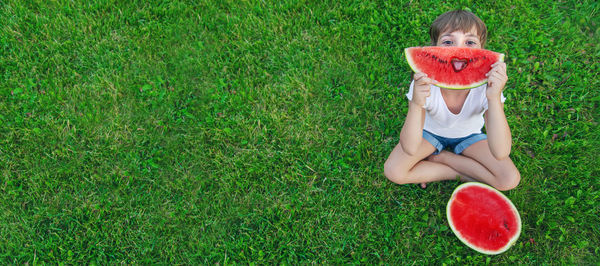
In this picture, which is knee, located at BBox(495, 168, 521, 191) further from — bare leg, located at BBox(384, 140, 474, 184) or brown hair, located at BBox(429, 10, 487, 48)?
brown hair, located at BBox(429, 10, 487, 48)

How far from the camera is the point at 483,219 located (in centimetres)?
330

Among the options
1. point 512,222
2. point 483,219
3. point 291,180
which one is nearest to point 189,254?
point 291,180

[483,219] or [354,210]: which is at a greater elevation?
[483,219]

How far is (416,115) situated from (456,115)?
0.35 metres

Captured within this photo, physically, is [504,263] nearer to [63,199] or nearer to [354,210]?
[354,210]

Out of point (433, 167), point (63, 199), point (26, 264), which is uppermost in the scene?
point (433, 167)

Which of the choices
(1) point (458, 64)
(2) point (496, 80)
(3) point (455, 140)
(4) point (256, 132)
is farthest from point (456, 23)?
(4) point (256, 132)

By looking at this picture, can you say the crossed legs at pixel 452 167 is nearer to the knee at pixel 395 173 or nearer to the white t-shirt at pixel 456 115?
the knee at pixel 395 173

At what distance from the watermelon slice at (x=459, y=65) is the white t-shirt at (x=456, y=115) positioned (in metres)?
0.19

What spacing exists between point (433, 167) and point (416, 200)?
0.32 m

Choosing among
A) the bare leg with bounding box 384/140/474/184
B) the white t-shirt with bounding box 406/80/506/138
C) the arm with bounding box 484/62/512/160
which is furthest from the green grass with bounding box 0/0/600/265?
the arm with bounding box 484/62/512/160

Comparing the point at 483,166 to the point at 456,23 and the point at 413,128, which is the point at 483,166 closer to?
the point at 413,128

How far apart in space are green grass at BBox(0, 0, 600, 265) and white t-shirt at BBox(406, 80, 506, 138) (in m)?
0.62

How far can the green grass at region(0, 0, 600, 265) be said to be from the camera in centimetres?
356
